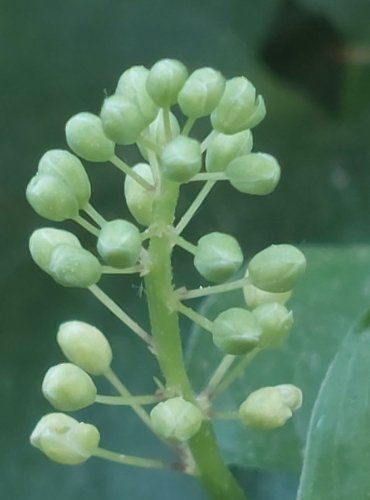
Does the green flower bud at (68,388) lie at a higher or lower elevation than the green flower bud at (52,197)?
lower

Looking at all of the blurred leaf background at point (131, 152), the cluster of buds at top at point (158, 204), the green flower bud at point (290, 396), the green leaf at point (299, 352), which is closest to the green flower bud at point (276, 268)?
the cluster of buds at top at point (158, 204)

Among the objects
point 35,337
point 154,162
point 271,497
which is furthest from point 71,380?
point 35,337

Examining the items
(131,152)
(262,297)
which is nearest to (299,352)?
(262,297)

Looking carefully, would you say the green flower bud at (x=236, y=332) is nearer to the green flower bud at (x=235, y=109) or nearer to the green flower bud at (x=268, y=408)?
the green flower bud at (x=268, y=408)

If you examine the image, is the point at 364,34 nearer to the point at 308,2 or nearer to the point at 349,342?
the point at 308,2

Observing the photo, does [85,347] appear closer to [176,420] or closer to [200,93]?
[176,420]
